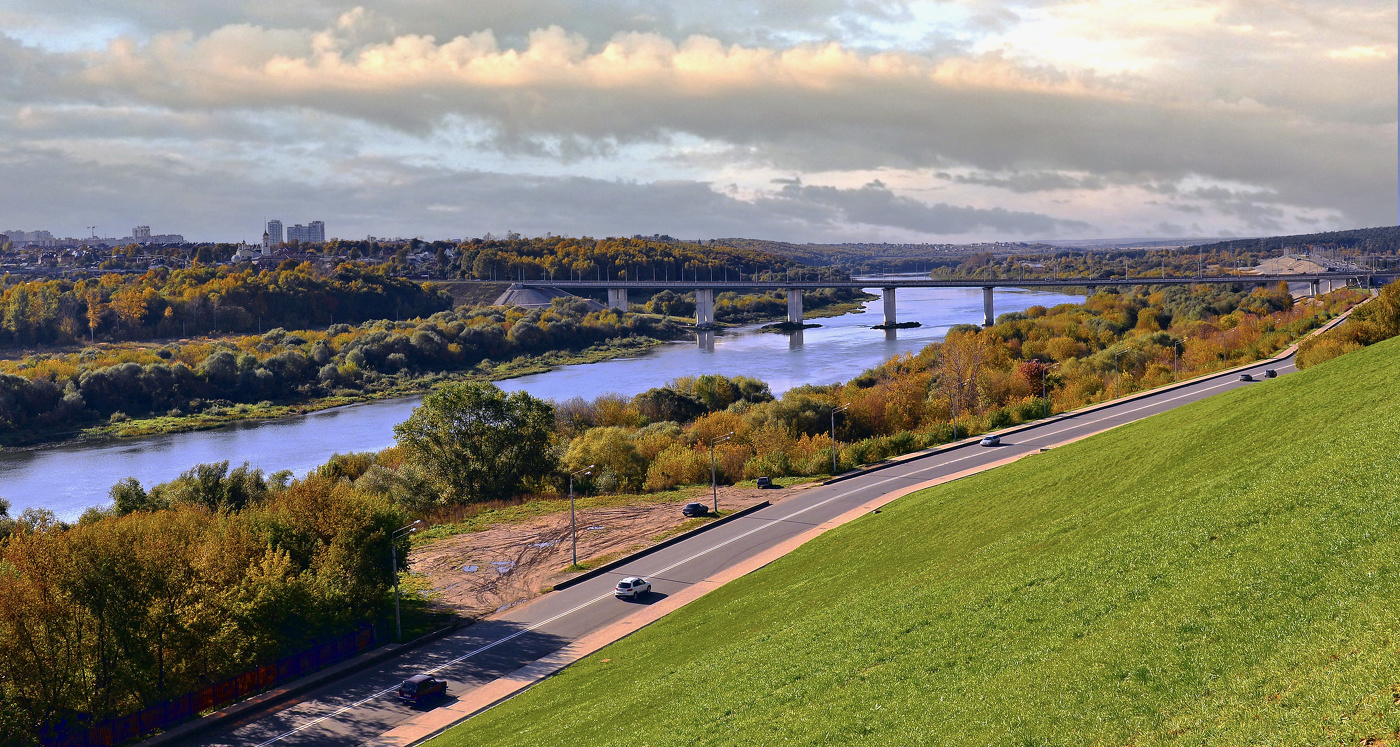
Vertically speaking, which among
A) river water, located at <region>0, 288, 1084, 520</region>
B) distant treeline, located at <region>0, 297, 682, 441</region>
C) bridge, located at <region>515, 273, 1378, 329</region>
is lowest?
river water, located at <region>0, 288, 1084, 520</region>

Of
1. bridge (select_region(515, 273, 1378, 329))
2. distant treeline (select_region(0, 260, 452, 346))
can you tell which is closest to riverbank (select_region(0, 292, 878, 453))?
distant treeline (select_region(0, 260, 452, 346))

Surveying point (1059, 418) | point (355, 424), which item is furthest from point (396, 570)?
point (355, 424)

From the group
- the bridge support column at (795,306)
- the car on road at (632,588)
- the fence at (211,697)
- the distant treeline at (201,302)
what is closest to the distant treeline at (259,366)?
the distant treeline at (201,302)

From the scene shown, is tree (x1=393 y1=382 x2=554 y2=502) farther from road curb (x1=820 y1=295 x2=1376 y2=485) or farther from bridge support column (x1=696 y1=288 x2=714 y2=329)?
bridge support column (x1=696 y1=288 x2=714 y2=329)

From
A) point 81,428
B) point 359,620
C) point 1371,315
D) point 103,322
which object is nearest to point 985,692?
point 359,620

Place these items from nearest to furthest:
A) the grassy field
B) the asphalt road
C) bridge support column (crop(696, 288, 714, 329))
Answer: the grassy field → the asphalt road → bridge support column (crop(696, 288, 714, 329))

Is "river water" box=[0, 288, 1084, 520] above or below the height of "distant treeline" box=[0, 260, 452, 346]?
below

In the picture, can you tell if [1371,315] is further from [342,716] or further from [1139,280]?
[1139,280]
